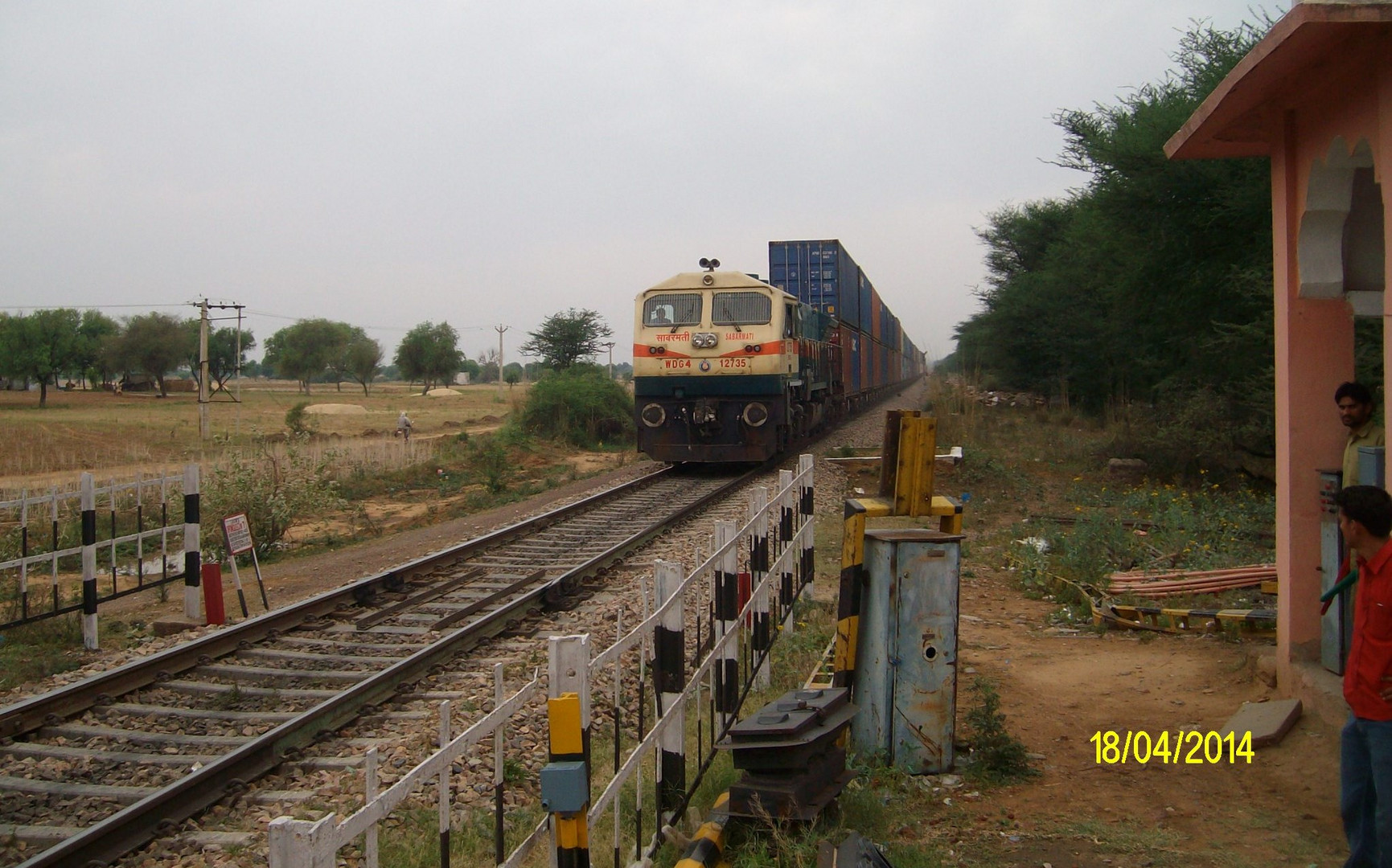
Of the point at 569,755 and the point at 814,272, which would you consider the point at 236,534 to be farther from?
the point at 814,272

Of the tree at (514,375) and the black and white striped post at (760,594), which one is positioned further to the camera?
the tree at (514,375)

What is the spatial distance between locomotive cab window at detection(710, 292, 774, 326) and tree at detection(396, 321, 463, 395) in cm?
6540

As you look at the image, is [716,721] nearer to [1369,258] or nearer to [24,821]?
[24,821]

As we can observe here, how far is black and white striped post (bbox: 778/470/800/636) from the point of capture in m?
7.27

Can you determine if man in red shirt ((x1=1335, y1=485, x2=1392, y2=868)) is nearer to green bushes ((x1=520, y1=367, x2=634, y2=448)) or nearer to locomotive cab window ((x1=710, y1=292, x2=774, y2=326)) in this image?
locomotive cab window ((x1=710, y1=292, x2=774, y2=326))

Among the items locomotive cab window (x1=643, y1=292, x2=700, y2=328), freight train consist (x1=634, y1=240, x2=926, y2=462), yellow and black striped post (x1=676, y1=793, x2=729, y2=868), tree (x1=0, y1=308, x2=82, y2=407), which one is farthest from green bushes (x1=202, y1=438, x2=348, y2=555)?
tree (x1=0, y1=308, x2=82, y2=407)

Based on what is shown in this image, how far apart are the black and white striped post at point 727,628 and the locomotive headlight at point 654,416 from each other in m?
11.2

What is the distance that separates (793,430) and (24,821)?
47.2ft

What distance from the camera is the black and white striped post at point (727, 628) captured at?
5.00m

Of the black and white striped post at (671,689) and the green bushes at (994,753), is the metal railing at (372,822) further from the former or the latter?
the green bushes at (994,753)

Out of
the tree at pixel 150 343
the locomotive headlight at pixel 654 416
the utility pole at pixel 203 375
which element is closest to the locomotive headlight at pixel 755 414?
the locomotive headlight at pixel 654 416

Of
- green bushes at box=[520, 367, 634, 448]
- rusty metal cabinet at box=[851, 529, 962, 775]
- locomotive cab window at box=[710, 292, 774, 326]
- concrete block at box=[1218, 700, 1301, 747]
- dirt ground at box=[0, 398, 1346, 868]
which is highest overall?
locomotive cab window at box=[710, 292, 774, 326]
